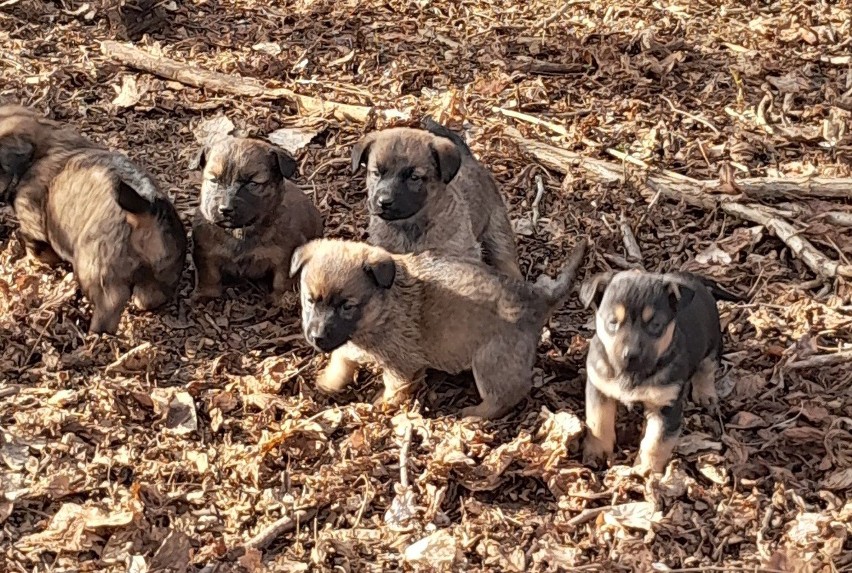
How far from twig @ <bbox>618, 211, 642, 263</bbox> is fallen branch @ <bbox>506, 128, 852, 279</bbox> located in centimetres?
34

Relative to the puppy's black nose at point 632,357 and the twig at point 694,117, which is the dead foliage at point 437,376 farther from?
the puppy's black nose at point 632,357

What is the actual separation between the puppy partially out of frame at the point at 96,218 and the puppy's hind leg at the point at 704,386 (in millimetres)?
3173

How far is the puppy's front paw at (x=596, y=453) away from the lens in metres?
5.60

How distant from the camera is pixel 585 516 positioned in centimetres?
529

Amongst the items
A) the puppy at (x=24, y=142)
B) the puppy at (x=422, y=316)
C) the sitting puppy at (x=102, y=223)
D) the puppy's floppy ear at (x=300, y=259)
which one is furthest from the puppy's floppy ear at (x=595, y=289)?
the puppy at (x=24, y=142)

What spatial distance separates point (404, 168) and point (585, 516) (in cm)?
237

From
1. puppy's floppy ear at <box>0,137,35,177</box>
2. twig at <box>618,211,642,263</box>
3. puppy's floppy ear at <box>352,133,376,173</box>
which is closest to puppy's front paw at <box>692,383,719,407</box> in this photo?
twig at <box>618,211,642,263</box>

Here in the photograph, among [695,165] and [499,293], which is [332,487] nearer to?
[499,293]

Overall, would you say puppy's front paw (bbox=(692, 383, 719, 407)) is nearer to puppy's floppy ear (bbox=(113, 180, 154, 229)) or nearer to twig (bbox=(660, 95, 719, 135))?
twig (bbox=(660, 95, 719, 135))

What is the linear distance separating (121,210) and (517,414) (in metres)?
2.66

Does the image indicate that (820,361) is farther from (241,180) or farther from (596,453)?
(241,180)

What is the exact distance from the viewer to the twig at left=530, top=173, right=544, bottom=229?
294 inches

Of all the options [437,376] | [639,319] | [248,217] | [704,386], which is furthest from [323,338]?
[704,386]

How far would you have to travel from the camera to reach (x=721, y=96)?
8.52 meters
